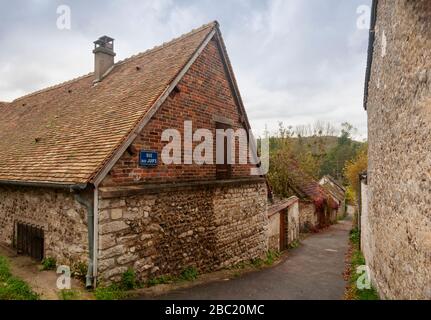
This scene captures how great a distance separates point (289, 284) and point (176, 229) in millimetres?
3495

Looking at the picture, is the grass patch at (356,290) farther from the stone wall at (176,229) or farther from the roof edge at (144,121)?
the roof edge at (144,121)

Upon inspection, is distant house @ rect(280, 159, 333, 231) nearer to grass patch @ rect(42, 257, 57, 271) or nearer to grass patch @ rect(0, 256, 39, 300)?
grass patch @ rect(42, 257, 57, 271)

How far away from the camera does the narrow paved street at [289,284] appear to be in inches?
276

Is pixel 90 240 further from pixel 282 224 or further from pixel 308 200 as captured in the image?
pixel 308 200

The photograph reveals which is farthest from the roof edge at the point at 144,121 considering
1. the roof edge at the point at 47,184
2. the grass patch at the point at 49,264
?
the grass patch at the point at 49,264

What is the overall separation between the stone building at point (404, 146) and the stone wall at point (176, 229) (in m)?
4.28

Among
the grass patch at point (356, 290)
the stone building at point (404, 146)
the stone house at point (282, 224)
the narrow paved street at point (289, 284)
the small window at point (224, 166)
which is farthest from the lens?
the stone house at point (282, 224)

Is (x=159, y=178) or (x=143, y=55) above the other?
(x=143, y=55)

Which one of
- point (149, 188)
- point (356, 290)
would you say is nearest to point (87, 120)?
point (149, 188)

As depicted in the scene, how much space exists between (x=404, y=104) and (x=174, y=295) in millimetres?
5474

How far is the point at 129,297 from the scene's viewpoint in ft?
20.1

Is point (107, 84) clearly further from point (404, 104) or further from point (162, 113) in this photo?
point (404, 104)

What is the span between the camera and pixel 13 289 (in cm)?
542
